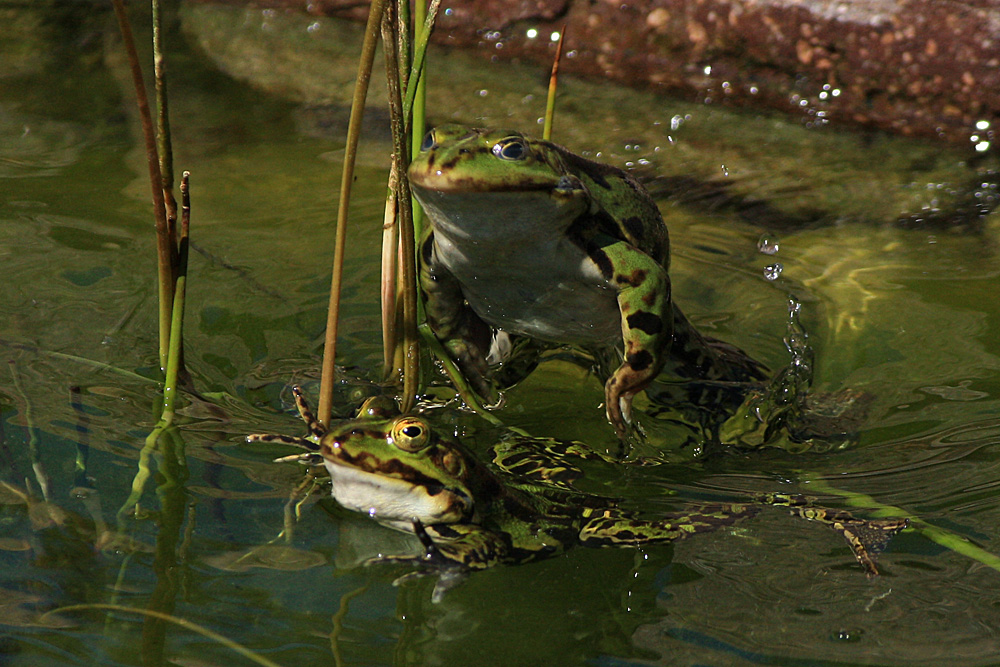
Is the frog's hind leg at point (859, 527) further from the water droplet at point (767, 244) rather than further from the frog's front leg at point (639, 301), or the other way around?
the water droplet at point (767, 244)

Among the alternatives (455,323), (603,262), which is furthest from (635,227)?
(455,323)

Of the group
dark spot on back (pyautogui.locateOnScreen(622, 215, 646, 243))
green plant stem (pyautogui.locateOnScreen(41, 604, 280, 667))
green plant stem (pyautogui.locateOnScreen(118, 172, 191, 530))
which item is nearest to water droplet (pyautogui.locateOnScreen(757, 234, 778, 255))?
dark spot on back (pyautogui.locateOnScreen(622, 215, 646, 243))

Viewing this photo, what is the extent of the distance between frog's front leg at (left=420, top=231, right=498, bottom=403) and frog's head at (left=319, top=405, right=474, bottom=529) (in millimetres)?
535

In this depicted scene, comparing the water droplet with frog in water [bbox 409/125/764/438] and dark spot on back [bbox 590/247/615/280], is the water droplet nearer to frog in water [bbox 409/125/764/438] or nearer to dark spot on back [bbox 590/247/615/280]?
frog in water [bbox 409/125/764/438]

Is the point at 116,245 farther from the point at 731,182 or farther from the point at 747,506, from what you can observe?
the point at 731,182

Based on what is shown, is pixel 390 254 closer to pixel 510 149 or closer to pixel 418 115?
pixel 418 115

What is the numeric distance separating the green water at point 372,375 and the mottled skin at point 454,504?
0.07 m

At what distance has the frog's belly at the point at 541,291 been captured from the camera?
281 centimetres

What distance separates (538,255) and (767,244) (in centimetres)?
238

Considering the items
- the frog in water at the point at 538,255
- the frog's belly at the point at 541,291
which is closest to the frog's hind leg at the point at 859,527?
the frog in water at the point at 538,255

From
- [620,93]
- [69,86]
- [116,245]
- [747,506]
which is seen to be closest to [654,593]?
[747,506]

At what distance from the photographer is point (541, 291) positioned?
9.68ft

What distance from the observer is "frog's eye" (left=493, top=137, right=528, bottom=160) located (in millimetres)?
2512

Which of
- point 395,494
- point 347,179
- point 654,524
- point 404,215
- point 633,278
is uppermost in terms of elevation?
point 347,179
